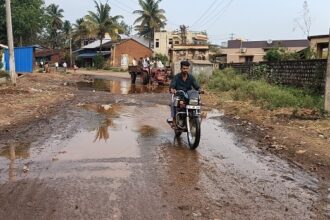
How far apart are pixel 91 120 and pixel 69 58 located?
6663 cm

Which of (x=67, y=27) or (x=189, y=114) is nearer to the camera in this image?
(x=189, y=114)

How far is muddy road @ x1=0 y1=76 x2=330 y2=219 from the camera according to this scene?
505 cm

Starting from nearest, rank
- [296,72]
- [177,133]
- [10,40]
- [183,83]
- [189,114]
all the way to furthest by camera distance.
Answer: [189,114] < [183,83] < [177,133] < [296,72] < [10,40]

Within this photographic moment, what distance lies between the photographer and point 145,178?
21.0 ft

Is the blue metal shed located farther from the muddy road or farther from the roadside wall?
the muddy road

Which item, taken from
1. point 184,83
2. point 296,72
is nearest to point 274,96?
point 296,72

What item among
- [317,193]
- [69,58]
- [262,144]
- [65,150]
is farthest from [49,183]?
[69,58]

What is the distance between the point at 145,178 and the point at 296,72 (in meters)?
14.0

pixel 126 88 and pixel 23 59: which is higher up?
pixel 23 59

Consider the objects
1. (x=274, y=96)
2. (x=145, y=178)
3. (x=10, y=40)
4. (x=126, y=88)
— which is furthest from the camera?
(x=126, y=88)

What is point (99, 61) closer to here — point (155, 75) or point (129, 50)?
point (129, 50)

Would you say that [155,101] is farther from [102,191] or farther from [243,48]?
[243,48]

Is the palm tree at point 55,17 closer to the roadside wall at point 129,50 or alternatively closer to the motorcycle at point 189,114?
the roadside wall at point 129,50

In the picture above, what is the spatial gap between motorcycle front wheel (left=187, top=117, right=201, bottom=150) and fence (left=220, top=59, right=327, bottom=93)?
8.91 meters
